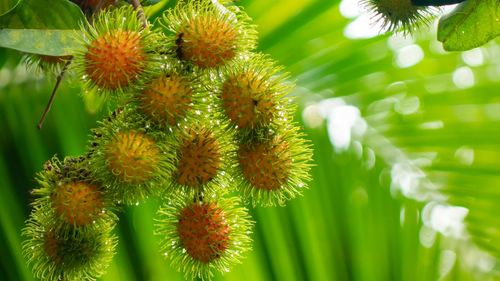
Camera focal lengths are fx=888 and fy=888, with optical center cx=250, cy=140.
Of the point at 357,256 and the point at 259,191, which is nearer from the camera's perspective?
the point at 259,191

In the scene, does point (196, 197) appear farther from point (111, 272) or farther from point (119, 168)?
point (111, 272)

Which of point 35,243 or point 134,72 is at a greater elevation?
point 134,72

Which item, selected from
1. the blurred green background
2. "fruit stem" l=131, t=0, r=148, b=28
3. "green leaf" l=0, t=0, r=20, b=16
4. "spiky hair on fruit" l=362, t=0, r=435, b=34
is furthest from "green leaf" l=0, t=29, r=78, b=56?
the blurred green background

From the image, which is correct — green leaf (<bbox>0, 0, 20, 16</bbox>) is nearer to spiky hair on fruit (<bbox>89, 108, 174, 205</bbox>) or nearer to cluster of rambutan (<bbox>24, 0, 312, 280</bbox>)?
cluster of rambutan (<bbox>24, 0, 312, 280</bbox>)

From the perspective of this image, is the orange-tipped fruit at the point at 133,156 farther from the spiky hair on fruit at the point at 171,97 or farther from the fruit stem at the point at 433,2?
→ the fruit stem at the point at 433,2

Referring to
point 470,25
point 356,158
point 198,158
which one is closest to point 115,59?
point 198,158

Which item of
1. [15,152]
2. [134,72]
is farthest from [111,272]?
[134,72]

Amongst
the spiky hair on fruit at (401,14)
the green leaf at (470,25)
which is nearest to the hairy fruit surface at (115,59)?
the spiky hair on fruit at (401,14)

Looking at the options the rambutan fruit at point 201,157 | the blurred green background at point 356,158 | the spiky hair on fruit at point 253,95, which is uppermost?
the spiky hair on fruit at point 253,95
